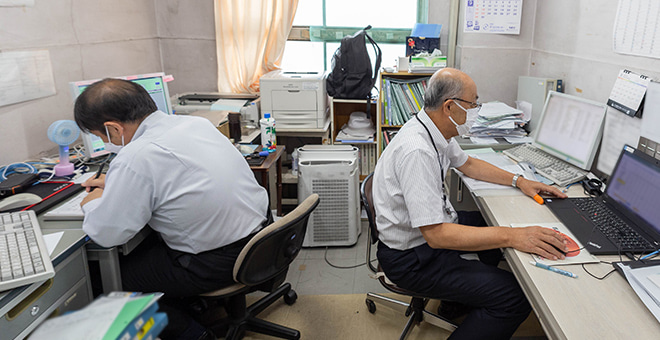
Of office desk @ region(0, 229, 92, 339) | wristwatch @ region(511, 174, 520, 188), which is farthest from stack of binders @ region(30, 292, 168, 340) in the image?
wristwatch @ region(511, 174, 520, 188)

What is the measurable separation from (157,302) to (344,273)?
7.27ft

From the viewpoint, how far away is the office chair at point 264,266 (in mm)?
1595

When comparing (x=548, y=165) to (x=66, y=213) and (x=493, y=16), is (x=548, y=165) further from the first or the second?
(x=66, y=213)

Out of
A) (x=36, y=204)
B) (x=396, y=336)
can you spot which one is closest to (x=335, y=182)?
(x=396, y=336)

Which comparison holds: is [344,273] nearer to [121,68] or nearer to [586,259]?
[586,259]

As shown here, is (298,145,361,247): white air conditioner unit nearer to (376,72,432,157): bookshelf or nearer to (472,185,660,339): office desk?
(376,72,432,157): bookshelf

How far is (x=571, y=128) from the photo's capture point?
2160mm

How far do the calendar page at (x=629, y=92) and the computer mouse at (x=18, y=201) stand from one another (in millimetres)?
2437

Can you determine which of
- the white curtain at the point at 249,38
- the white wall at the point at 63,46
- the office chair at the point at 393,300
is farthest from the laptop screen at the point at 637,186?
the white wall at the point at 63,46

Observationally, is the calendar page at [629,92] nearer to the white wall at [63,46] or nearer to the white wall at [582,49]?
the white wall at [582,49]

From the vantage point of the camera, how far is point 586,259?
1.35 meters

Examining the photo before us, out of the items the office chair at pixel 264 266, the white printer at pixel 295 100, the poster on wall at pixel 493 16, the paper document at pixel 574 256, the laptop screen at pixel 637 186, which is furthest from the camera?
the white printer at pixel 295 100

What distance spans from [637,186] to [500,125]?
3.75ft

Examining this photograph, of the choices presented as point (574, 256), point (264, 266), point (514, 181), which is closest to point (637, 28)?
point (514, 181)
